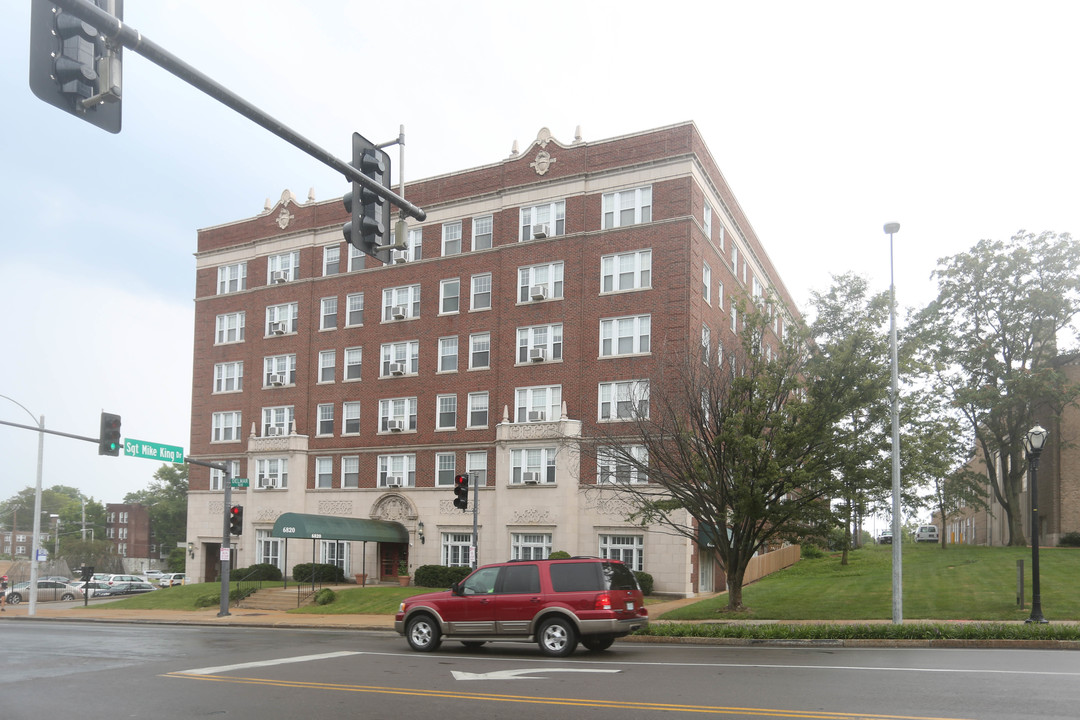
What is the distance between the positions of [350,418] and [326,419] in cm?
161

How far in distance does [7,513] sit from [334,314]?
5506 inches

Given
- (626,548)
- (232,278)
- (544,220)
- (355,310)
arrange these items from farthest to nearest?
(232,278) → (355,310) → (544,220) → (626,548)

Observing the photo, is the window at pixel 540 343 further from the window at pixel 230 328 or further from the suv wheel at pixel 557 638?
the suv wheel at pixel 557 638

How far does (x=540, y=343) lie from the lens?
Result: 40.9 metres

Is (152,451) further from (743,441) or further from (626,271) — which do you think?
(626,271)

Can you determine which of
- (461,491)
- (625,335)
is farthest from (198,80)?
(625,335)

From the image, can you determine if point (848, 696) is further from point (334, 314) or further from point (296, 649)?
point (334, 314)

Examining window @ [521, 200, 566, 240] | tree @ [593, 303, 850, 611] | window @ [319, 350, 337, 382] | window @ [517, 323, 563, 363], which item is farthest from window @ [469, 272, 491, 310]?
tree @ [593, 303, 850, 611]

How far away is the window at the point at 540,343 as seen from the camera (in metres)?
40.4

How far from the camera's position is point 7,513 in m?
159

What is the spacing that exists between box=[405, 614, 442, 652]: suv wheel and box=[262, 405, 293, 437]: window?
31667mm

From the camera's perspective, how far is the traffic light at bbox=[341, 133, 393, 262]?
409 inches

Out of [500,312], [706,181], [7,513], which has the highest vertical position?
Answer: [706,181]

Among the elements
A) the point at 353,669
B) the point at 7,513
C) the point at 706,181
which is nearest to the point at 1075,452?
the point at 706,181
